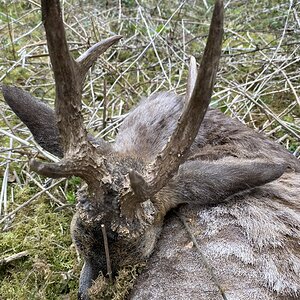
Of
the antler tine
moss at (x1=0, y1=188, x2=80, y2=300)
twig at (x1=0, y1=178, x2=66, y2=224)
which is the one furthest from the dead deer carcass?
twig at (x1=0, y1=178, x2=66, y2=224)

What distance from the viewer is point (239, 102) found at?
17.3 feet

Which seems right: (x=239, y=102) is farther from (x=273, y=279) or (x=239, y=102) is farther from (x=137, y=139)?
(x=273, y=279)

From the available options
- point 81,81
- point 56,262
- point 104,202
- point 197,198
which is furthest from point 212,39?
point 56,262

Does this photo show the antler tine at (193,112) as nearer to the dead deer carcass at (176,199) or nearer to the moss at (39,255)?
the dead deer carcass at (176,199)

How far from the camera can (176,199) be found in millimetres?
2947

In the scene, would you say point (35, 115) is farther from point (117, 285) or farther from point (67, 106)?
point (117, 285)

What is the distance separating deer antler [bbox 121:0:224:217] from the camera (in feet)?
6.70

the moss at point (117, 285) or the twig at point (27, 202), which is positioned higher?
the moss at point (117, 285)

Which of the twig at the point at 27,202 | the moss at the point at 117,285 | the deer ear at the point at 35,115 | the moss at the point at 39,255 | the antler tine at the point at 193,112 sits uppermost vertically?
the antler tine at the point at 193,112

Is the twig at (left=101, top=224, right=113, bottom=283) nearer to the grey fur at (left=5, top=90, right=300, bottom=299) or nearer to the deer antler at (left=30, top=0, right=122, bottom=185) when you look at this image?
the grey fur at (left=5, top=90, right=300, bottom=299)

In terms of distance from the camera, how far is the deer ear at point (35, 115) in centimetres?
288

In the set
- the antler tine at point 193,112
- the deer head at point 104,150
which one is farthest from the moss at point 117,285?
the antler tine at point 193,112

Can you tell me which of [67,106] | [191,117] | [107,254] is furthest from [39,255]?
[191,117]

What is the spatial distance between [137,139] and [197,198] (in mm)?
519
